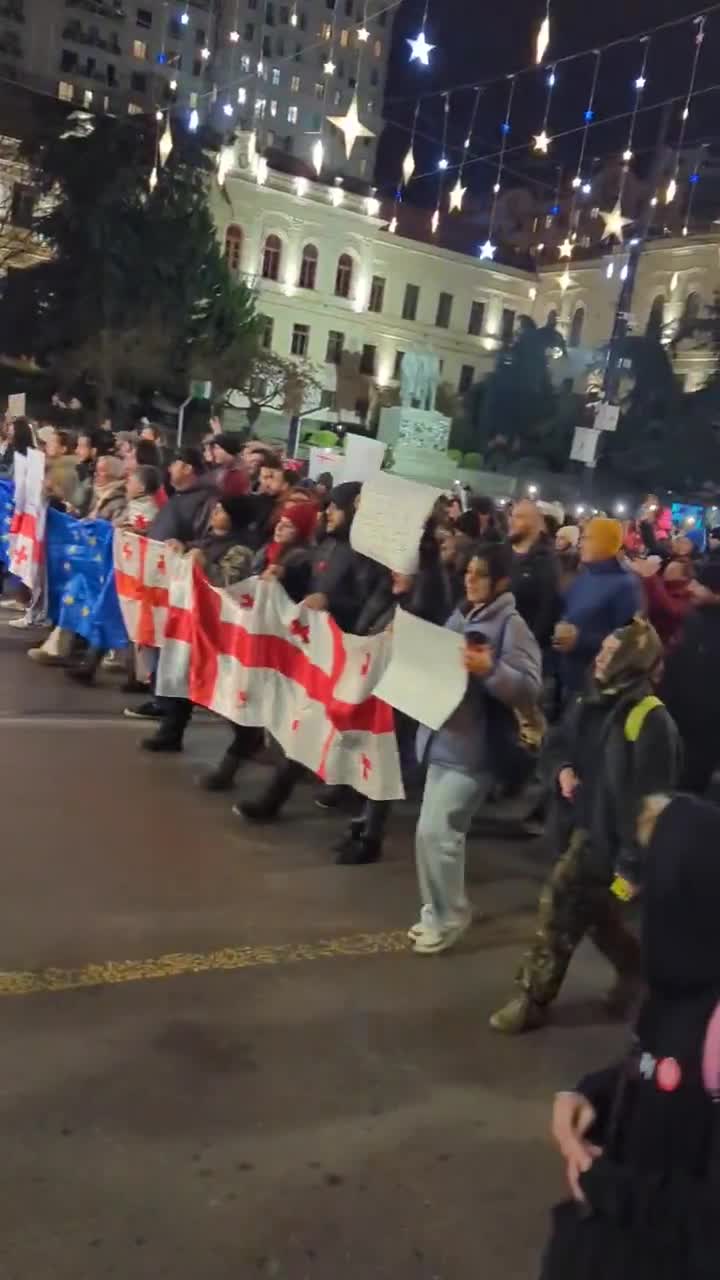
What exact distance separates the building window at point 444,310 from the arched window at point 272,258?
36.8 feet

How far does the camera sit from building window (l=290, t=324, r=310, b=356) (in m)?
63.7

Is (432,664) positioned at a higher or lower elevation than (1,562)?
higher

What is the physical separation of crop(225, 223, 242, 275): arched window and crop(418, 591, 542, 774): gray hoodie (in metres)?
56.8

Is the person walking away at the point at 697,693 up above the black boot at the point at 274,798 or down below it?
above

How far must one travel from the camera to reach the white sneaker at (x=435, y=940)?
5207 mm

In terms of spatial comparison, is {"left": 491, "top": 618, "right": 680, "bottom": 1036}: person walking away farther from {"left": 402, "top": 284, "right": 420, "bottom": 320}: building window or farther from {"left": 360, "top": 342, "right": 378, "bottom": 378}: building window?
{"left": 402, "top": 284, "right": 420, "bottom": 320}: building window

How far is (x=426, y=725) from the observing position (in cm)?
511

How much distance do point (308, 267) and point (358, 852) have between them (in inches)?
2352

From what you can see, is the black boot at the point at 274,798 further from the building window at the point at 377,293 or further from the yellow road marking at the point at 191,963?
the building window at the point at 377,293

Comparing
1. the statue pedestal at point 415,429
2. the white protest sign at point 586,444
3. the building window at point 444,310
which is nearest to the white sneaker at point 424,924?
A: the white protest sign at point 586,444

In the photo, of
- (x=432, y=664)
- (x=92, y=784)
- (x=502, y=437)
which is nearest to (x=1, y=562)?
(x=92, y=784)

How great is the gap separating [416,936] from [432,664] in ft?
4.02

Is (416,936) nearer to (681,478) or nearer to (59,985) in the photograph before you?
(59,985)

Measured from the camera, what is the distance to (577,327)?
231 ft
